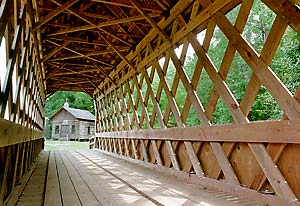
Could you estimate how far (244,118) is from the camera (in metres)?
3.20

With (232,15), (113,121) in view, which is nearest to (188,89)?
(232,15)

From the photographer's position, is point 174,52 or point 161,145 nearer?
point 174,52

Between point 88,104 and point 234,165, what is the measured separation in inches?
1323

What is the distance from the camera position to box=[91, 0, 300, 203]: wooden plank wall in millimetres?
2666

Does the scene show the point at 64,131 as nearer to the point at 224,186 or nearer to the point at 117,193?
the point at 117,193

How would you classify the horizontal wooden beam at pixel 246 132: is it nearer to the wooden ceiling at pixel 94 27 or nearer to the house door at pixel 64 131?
the wooden ceiling at pixel 94 27

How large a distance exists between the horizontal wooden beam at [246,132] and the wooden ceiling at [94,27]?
7.84 feet

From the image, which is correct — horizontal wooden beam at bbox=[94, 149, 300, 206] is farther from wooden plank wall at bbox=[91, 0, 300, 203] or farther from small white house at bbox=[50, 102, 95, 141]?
small white house at bbox=[50, 102, 95, 141]

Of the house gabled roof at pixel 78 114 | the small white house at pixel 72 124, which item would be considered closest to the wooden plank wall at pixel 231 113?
the house gabled roof at pixel 78 114

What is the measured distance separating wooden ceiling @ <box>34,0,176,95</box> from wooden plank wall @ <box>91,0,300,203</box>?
0.38 meters

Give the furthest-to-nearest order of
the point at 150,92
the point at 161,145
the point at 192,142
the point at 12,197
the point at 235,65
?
the point at 235,65 < the point at 150,92 < the point at 161,145 < the point at 192,142 < the point at 12,197

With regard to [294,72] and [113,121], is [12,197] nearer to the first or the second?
[294,72]

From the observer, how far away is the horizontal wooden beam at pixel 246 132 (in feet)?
8.34

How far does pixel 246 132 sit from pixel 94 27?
13.9ft
